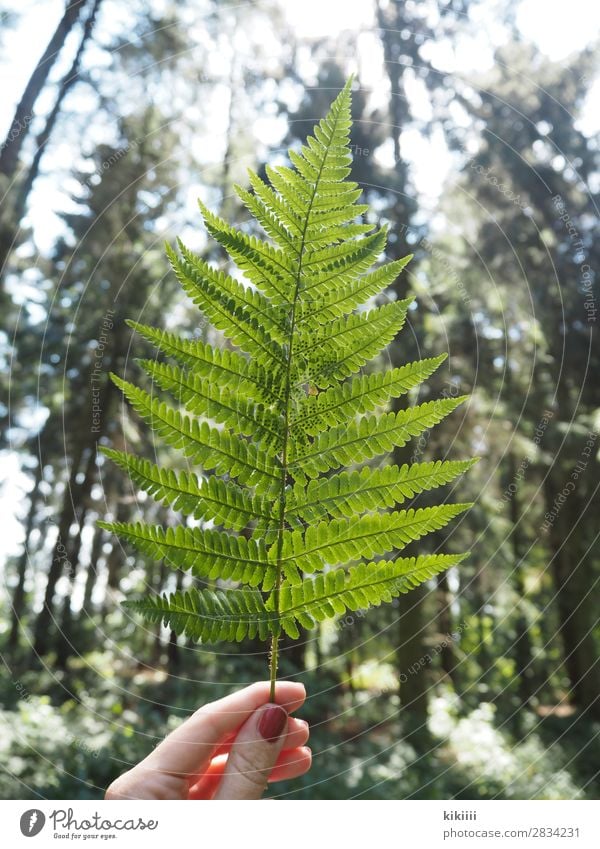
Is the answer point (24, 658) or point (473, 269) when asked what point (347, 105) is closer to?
point (473, 269)

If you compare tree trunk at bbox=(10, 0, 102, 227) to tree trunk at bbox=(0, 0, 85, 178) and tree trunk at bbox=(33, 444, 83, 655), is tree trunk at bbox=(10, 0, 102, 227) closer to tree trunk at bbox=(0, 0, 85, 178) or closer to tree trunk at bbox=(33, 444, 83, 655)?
tree trunk at bbox=(0, 0, 85, 178)

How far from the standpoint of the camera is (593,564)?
31.2ft

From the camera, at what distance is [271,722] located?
1163mm

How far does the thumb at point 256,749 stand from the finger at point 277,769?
8 centimetres

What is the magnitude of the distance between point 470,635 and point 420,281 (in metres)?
11.7

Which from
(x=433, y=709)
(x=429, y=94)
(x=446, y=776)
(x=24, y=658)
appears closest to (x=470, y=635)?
(x=433, y=709)

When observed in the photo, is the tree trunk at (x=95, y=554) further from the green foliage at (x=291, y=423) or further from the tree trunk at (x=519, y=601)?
the green foliage at (x=291, y=423)

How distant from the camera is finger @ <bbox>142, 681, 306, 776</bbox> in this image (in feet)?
4.23
